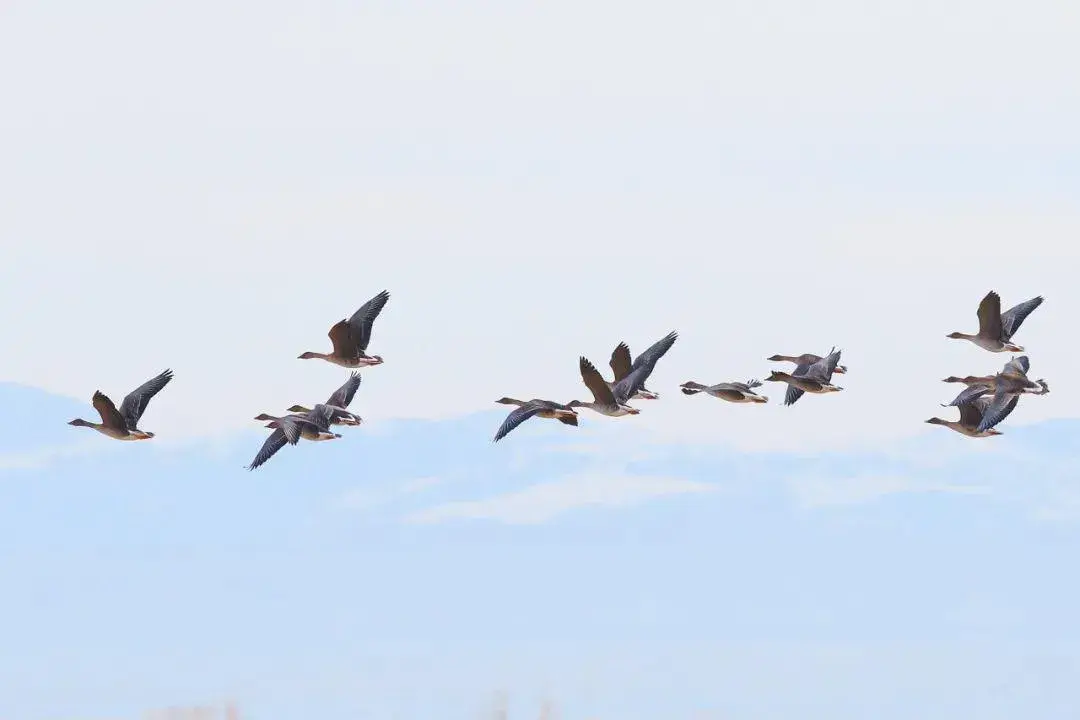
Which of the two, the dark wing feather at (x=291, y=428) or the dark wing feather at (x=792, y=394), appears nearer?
the dark wing feather at (x=291, y=428)

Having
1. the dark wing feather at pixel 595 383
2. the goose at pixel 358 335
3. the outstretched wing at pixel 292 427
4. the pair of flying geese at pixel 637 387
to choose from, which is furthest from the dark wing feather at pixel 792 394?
the outstretched wing at pixel 292 427

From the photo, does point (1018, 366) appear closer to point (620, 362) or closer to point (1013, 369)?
point (1013, 369)

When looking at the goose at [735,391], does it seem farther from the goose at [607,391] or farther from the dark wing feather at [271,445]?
A: the dark wing feather at [271,445]

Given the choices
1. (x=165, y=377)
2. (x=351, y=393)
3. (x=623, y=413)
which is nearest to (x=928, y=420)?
(x=623, y=413)

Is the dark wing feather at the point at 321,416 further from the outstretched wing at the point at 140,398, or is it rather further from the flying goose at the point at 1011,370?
the flying goose at the point at 1011,370

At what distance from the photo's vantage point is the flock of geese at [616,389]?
58.5 m

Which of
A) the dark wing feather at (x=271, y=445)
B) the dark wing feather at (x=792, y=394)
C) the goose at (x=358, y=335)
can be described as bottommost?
the dark wing feather at (x=271, y=445)

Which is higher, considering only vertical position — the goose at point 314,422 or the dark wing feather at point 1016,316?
the dark wing feather at point 1016,316

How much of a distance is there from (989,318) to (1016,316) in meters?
1.17

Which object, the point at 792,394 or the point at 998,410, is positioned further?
the point at 792,394

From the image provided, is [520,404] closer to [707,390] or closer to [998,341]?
[707,390]

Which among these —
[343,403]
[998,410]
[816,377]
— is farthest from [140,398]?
[998,410]

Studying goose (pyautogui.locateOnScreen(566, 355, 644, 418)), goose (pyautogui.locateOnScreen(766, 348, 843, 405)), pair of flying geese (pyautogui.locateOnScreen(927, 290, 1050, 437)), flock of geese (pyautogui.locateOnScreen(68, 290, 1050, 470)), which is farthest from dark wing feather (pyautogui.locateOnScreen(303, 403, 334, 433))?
pair of flying geese (pyautogui.locateOnScreen(927, 290, 1050, 437))

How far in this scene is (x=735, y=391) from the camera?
197ft
